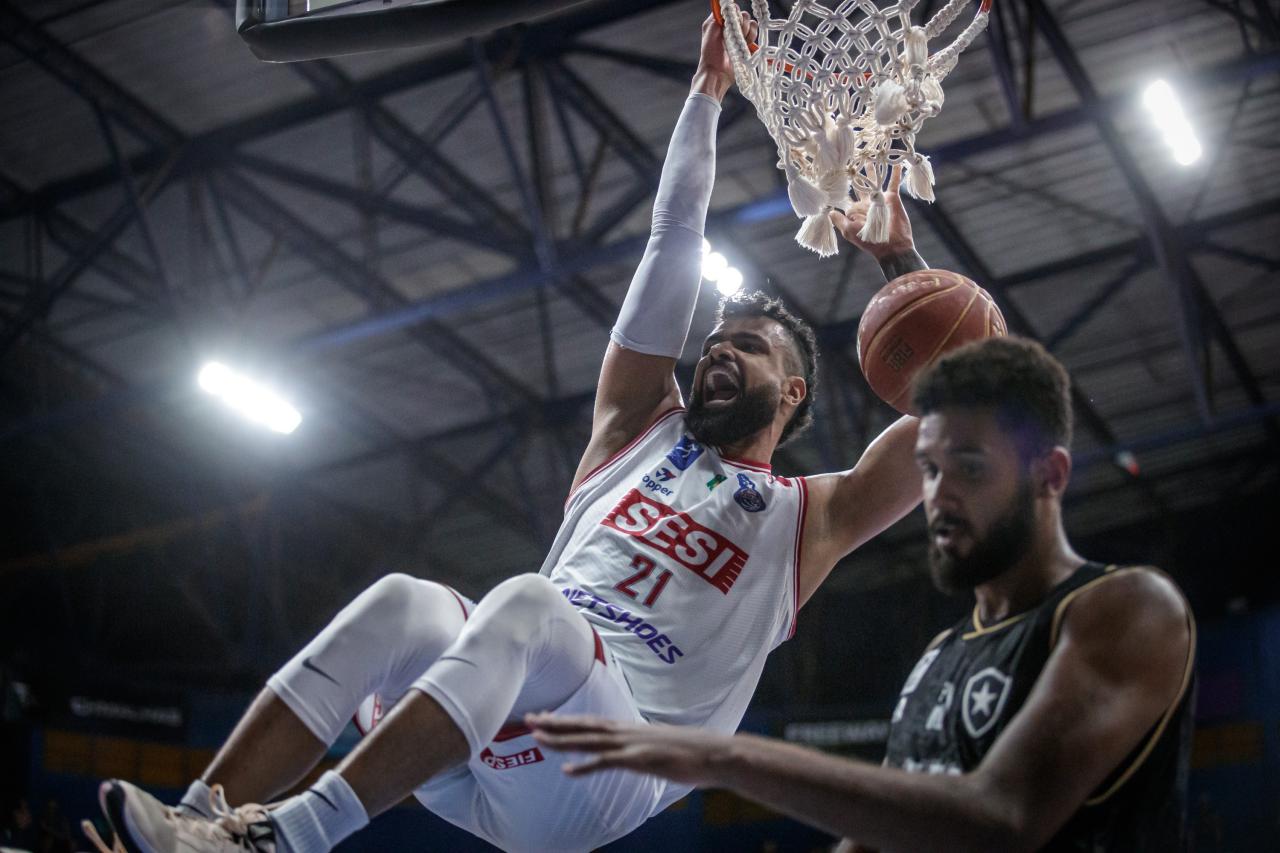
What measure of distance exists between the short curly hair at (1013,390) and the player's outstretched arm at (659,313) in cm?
132

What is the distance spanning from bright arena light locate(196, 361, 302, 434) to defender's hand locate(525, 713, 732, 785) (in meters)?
7.95

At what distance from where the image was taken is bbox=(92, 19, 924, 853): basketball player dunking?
2.34m

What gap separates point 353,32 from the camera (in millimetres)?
3350

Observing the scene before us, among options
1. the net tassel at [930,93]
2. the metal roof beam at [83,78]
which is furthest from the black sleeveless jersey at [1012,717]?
the metal roof beam at [83,78]

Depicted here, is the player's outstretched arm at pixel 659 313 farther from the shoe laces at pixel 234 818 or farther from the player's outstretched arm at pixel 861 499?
the shoe laces at pixel 234 818

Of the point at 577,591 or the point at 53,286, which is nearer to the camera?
the point at 577,591

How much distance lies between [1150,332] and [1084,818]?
11.5 metres

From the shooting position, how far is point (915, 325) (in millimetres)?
3264

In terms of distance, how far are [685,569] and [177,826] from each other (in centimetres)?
132

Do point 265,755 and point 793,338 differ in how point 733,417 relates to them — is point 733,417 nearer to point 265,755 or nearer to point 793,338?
point 793,338

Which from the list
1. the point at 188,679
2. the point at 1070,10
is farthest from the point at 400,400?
the point at 1070,10

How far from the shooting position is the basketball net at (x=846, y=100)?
3611mm

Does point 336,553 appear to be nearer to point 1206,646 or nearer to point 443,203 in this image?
point 443,203

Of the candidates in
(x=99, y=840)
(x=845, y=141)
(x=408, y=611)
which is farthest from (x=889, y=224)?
(x=99, y=840)
